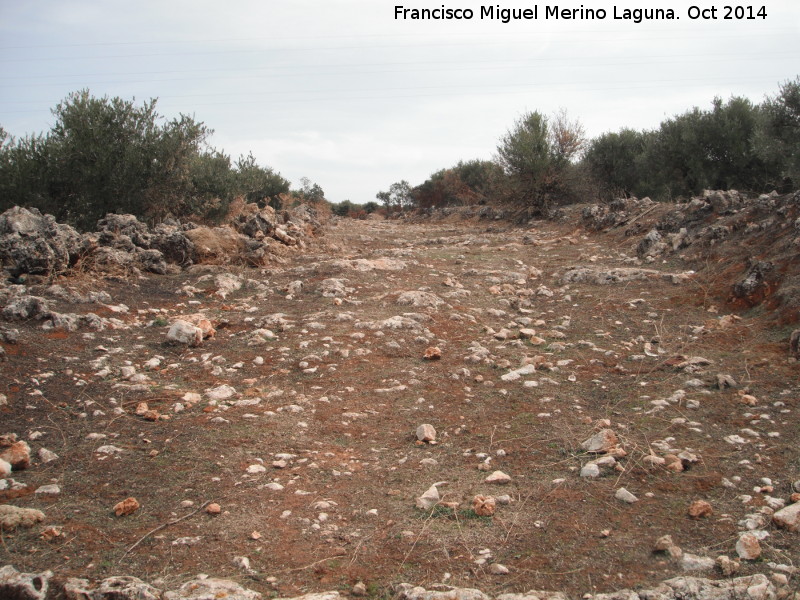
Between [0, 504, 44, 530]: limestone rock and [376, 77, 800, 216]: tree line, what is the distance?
45.6 ft

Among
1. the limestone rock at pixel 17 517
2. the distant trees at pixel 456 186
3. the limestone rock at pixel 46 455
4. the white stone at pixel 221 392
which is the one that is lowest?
the limestone rock at pixel 17 517

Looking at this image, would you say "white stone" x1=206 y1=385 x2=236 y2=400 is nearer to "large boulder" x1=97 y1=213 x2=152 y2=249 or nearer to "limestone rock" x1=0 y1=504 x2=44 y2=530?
"limestone rock" x1=0 y1=504 x2=44 y2=530

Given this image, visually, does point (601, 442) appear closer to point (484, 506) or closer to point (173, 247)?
point (484, 506)

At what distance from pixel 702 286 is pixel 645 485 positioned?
4.85m

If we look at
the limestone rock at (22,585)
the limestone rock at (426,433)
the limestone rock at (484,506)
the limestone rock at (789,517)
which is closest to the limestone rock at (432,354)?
the limestone rock at (426,433)

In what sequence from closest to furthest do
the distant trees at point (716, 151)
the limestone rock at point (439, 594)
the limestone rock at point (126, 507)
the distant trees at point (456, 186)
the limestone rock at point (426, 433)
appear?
1. the limestone rock at point (439, 594)
2. the limestone rock at point (126, 507)
3. the limestone rock at point (426, 433)
4. the distant trees at point (716, 151)
5. the distant trees at point (456, 186)

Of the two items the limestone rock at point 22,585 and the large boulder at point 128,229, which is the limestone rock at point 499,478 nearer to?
the limestone rock at point 22,585

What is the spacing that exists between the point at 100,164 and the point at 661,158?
627 inches

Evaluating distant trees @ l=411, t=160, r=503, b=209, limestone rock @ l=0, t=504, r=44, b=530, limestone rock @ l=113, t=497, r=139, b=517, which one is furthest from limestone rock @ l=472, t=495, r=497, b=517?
distant trees @ l=411, t=160, r=503, b=209

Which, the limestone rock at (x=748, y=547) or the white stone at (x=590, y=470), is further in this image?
the white stone at (x=590, y=470)

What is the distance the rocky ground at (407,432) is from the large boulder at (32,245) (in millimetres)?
200

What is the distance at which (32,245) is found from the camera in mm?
6895

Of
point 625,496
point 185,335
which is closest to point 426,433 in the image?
point 625,496

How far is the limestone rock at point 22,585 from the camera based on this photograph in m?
2.13
